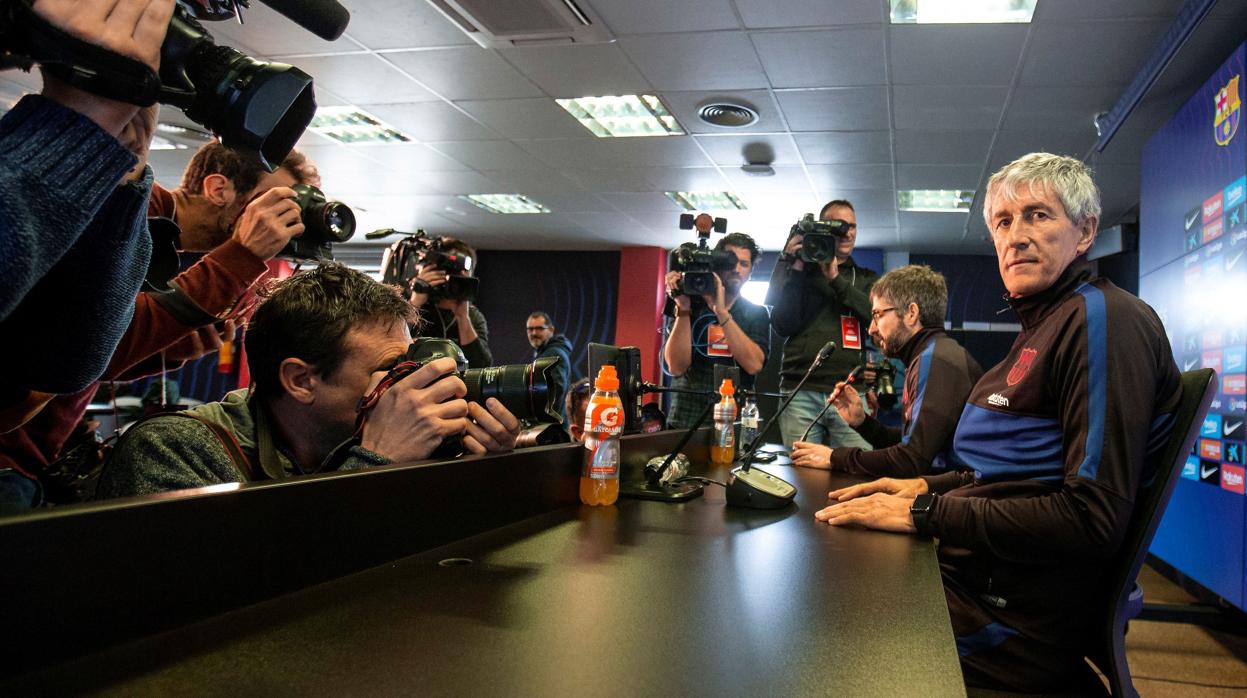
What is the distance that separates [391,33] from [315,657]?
3.67m

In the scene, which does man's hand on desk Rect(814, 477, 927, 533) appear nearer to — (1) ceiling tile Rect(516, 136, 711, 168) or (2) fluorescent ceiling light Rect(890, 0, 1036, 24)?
(2) fluorescent ceiling light Rect(890, 0, 1036, 24)

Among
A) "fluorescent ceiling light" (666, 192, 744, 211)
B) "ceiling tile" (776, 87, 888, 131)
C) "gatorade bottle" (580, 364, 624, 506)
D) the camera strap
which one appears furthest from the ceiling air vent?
the camera strap

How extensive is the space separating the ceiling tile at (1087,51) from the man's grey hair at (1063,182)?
89.9 inches

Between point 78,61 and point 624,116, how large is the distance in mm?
4361

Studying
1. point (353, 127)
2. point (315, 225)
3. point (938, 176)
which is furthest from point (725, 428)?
point (353, 127)

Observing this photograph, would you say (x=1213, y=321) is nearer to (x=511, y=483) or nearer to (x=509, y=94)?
(x=511, y=483)

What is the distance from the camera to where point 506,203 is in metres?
7.04

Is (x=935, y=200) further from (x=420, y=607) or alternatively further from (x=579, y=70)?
(x=420, y=607)

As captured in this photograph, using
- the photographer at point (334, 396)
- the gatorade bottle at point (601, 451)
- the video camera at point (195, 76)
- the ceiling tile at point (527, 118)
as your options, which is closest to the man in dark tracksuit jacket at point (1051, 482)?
the gatorade bottle at point (601, 451)

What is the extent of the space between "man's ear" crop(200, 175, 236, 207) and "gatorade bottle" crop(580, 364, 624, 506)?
0.90 meters

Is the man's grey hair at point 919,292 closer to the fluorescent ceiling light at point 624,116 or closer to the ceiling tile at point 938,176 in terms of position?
the fluorescent ceiling light at point 624,116

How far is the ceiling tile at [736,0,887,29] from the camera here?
3.16 m

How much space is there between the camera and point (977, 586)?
48.4 inches

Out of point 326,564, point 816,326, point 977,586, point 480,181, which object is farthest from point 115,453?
point 480,181
